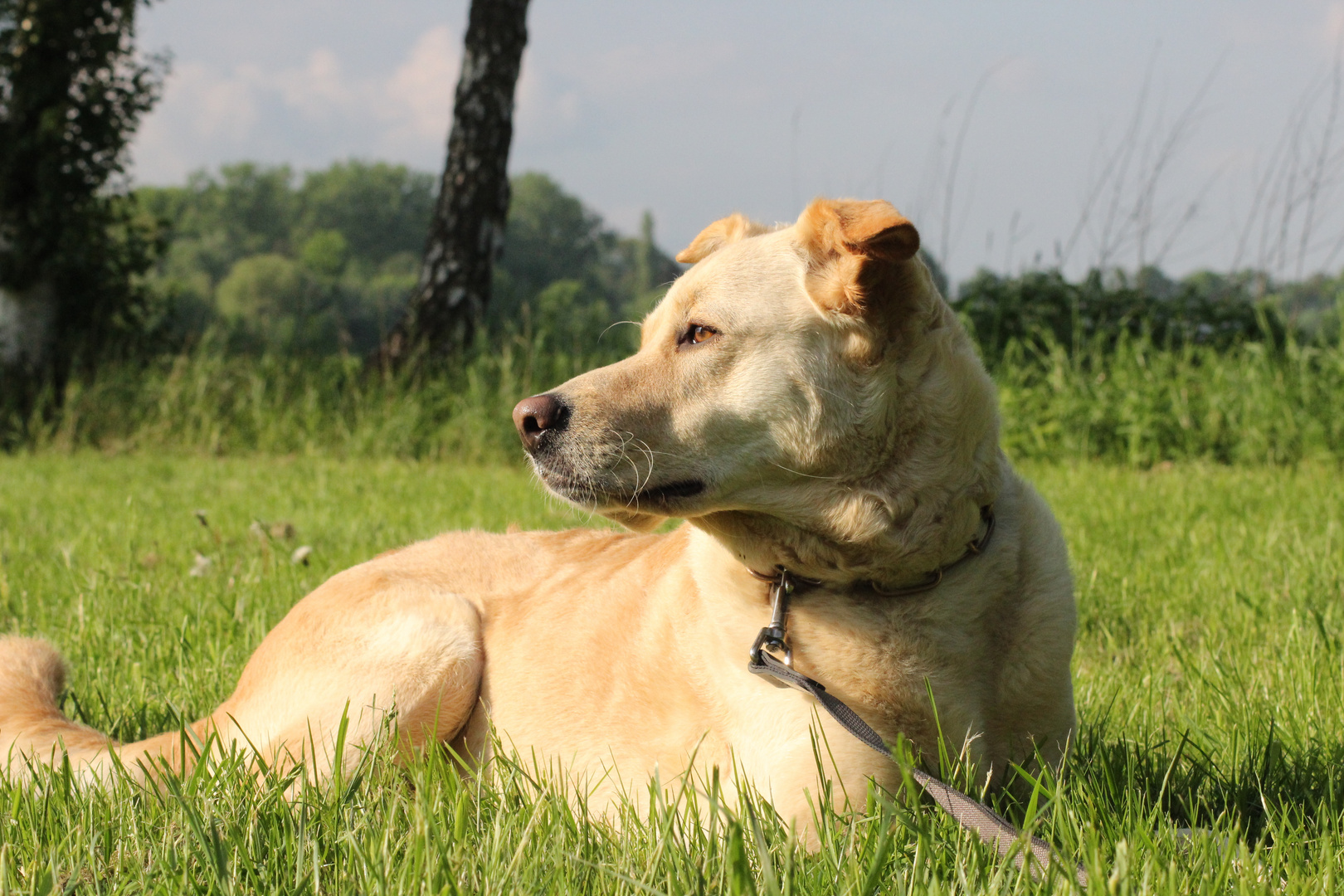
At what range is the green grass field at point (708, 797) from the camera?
5.83ft

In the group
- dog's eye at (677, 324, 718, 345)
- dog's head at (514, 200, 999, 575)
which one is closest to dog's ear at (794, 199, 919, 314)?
dog's head at (514, 200, 999, 575)

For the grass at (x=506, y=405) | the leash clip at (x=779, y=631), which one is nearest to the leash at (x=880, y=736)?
the leash clip at (x=779, y=631)

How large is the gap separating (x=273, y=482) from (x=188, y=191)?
78.6 meters

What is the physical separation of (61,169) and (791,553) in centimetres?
1103

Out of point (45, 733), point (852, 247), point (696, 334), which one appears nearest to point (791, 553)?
point (696, 334)

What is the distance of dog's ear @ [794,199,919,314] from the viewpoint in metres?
2.16

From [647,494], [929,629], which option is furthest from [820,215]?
[929,629]

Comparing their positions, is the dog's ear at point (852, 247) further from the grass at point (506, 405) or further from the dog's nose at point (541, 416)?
the grass at point (506, 405)

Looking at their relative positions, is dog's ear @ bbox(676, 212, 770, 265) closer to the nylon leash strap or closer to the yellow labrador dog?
the yellow labrador dog

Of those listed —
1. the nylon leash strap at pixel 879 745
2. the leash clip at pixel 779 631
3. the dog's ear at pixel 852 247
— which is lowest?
the nylon leash strap at pixel 879 745

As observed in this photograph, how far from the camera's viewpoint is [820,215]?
7.75 feet

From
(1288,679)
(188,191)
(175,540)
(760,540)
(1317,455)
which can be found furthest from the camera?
(188,191)

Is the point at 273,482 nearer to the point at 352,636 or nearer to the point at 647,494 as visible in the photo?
the point at 352,636

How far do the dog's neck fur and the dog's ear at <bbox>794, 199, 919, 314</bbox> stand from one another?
148mm
